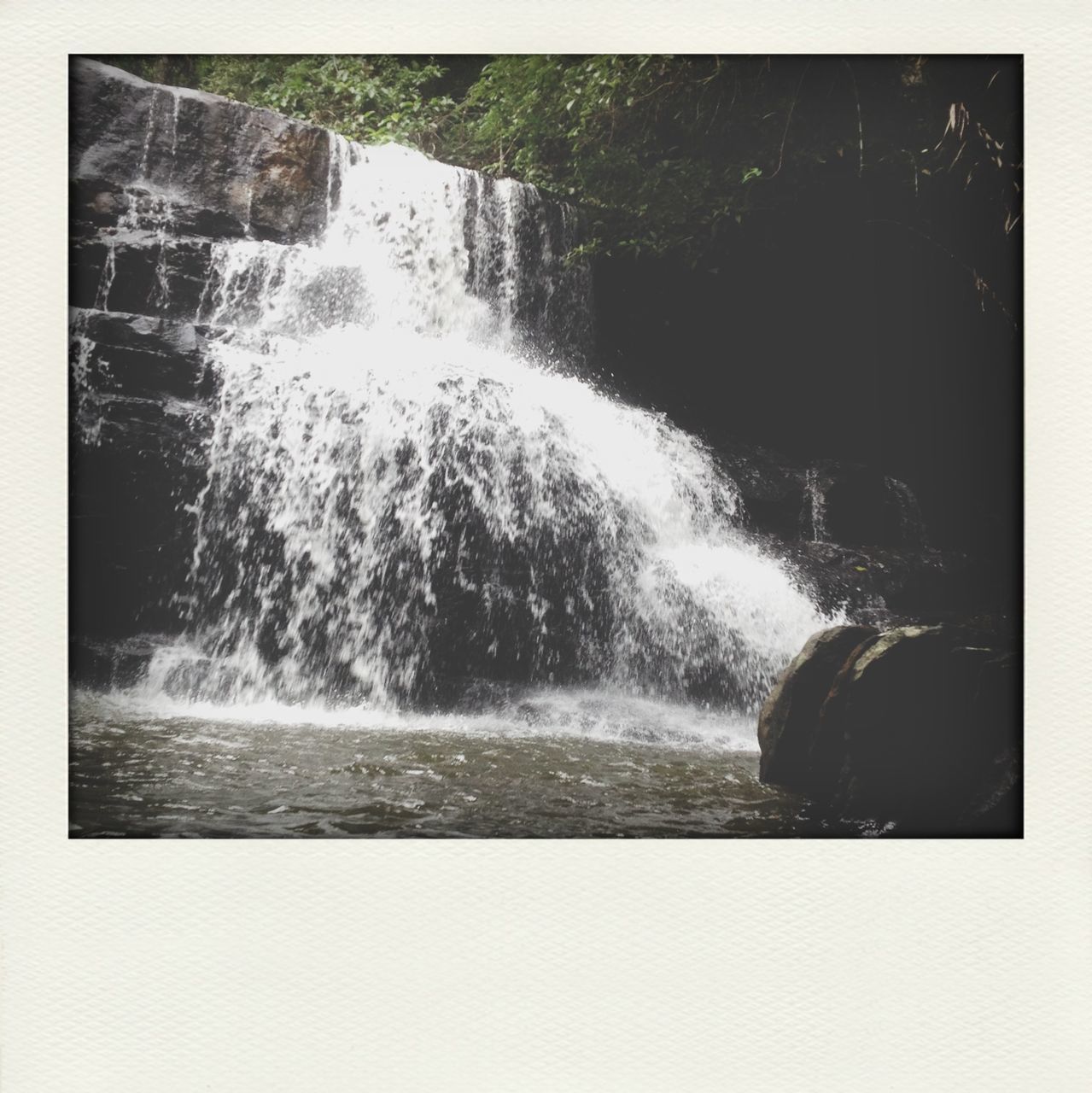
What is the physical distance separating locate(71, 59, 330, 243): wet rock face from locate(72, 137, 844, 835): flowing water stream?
0.08 m

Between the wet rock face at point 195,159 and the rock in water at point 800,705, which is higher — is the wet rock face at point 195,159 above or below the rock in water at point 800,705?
above

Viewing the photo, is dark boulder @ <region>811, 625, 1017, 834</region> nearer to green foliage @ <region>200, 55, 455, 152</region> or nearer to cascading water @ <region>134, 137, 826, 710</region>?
cascading water @ <region>134, 137, 826, 710</region>

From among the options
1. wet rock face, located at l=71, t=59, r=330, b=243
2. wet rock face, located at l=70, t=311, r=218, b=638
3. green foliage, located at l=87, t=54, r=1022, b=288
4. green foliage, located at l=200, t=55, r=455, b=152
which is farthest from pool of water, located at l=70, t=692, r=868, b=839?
green foliage, located at l=200, t=55, r=455, b=152

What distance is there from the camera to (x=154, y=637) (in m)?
1.87

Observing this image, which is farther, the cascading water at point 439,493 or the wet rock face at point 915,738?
the cascading water at point 439,493

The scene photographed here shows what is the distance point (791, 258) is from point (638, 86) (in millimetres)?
539

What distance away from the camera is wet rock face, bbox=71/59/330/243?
1843 mm

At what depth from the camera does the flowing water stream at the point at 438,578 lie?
184 cm

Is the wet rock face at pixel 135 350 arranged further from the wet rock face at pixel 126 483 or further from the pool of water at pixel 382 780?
the pool of water at pixel 382 780

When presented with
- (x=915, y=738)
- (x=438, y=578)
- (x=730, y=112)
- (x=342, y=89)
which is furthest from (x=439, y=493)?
(x=915, y=738)

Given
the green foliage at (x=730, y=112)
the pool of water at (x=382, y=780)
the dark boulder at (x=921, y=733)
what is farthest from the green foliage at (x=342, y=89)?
the dark boulder at (x=921, y=733)
